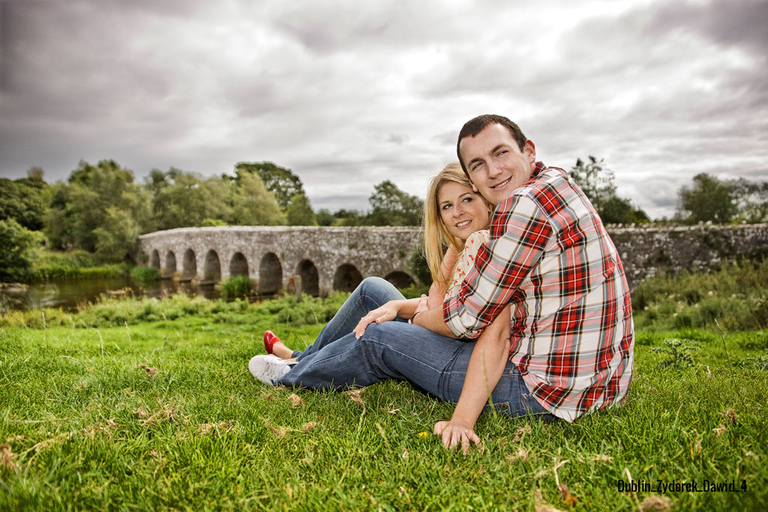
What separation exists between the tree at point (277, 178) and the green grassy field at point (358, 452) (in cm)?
5173

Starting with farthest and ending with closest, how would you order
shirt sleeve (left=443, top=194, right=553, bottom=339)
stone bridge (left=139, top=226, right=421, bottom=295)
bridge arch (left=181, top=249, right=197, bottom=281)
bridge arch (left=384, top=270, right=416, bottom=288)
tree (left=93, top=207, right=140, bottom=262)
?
tree (left=93, top=207, right=140, bottom=262) → bridge arch (left=181, top=249, right=197, bottom=281) → bridge arch (left=384, top=270, right=416, bottom=288) → stone bridge (left=139, top=226, right=421, bottom=295) → shirt sleeve (left=443, top=194, right=553, bottom=339)

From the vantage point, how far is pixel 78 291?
23531 mm

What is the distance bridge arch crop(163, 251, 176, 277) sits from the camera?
32234 mm

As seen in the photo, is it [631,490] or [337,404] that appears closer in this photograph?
[631,490]

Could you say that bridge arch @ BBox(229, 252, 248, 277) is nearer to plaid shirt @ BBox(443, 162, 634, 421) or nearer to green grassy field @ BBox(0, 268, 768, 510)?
green grassy field @ BBox(0, 268, 768, 510)

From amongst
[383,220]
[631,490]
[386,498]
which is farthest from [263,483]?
[383,220]

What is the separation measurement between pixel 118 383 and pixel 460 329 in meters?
2.30

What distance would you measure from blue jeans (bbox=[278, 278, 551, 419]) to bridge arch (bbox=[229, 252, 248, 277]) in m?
23.4

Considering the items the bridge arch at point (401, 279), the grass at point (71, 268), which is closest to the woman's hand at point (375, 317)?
the bridge arch at point (401, 279)

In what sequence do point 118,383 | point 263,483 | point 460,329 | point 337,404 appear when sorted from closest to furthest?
1. point 263,483
2. point 460,329
3. point 337,404
4. point 118,383

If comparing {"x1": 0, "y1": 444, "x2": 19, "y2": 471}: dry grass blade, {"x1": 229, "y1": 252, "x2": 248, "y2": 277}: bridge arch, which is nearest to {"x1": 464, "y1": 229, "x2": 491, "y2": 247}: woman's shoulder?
{"x1": 0, "y1": 444, "x2": 19, "y2": 471}: dry grass blade

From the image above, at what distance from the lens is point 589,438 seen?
183cm

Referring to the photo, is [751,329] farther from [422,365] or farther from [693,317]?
[422,365]

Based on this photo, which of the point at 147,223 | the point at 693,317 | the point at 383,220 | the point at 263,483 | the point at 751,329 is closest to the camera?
the point at 263,483
